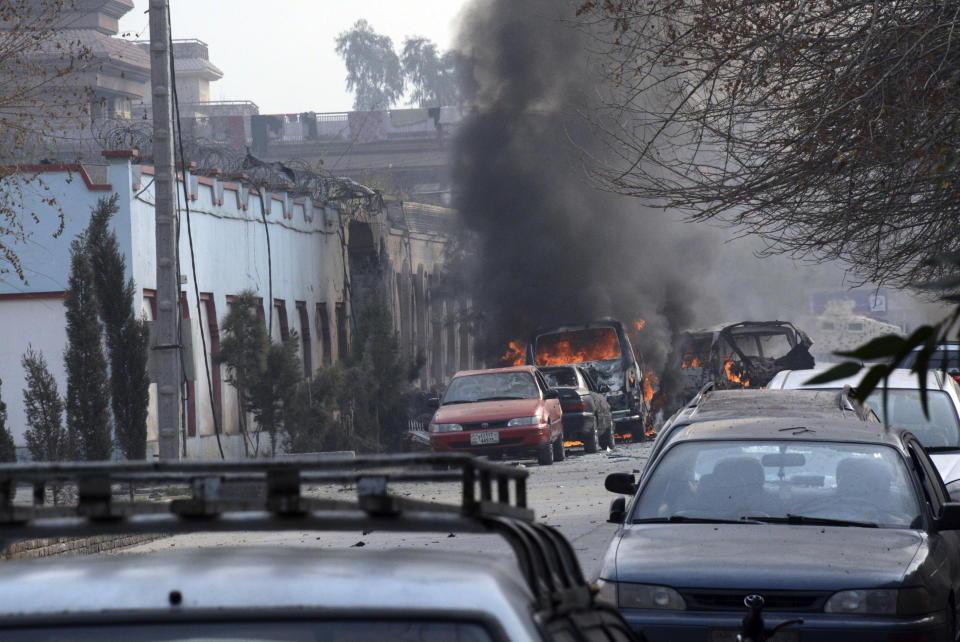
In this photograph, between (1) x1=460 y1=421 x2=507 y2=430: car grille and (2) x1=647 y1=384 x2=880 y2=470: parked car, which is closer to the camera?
(2) x1=647 y1=384 x2=880 y2=470: parked car

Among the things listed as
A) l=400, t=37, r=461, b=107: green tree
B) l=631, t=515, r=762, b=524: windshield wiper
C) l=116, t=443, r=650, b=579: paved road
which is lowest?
l=116, t=443, r=650, b=579: paved road

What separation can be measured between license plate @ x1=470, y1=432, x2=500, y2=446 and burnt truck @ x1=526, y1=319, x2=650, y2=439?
681 cm

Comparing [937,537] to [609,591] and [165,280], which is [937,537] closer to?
[609,591]

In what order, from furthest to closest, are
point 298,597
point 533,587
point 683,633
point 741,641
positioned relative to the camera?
1. point 683,633
2. point 741,641
3. point 533,587
4. point 298,597

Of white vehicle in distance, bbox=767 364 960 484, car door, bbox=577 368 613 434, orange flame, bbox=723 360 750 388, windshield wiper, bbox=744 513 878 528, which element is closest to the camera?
windshield wiper, bbox=744 513 878 528

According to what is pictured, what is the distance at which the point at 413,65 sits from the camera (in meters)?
108

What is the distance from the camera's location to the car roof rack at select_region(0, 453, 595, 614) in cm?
237

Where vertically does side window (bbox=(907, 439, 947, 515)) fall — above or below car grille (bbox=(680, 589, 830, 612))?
above

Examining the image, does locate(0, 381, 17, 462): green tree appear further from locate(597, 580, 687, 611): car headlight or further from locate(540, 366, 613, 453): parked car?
locate(597, 580, 687, 611): car headlight

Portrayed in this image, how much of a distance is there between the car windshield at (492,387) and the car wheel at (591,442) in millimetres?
2450

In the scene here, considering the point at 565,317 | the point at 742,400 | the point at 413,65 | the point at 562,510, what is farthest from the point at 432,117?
the point at 742,400

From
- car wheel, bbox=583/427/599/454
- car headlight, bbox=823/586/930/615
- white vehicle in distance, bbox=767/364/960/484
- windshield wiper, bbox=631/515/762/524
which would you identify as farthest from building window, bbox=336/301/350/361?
car headlight, bbox=823/586/930/615

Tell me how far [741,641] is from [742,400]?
3526 millimetres

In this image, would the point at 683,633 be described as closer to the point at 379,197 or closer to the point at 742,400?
the point at 742,400
